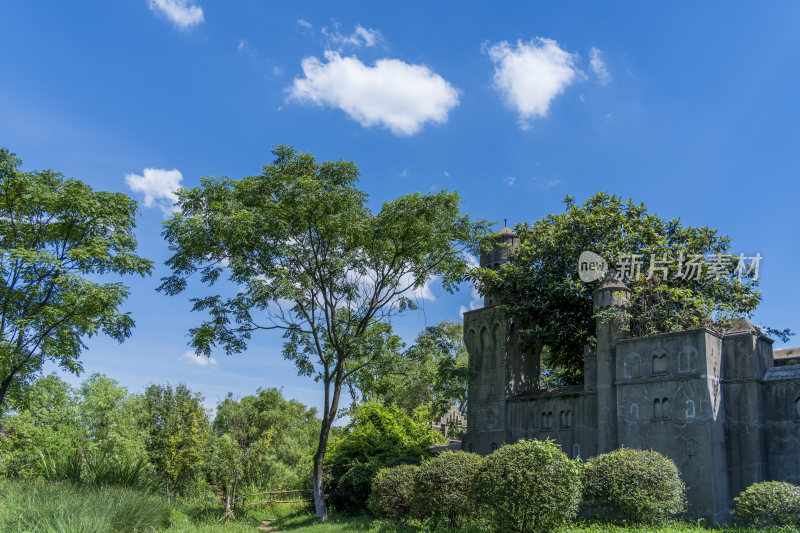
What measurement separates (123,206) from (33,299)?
4.93 m

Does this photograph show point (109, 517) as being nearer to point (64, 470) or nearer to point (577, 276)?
point (64, 470)

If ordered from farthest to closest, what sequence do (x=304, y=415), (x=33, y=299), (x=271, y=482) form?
(x=304, y=415), (x=271, y=482), (x=33, y=299)

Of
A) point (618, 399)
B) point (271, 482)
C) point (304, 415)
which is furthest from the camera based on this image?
point (304, 415)

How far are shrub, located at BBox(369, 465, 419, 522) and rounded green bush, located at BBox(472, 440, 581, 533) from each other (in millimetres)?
4170

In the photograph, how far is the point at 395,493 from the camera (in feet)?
58.1

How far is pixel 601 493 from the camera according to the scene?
14.7 m

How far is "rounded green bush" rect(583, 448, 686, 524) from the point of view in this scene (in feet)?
46.6

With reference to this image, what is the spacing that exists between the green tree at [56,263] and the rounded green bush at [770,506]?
826 inches

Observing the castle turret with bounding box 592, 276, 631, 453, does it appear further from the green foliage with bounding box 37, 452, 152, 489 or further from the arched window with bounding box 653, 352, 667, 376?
the green foliage with bounding box 37, 452, 152, 489

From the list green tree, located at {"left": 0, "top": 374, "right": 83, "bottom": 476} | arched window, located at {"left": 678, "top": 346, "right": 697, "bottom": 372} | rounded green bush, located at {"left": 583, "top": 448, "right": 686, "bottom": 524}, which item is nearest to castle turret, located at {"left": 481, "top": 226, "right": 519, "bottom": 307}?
arched window, located at {"left": 678, "top": 346, "right": 697, "bottom": 372}

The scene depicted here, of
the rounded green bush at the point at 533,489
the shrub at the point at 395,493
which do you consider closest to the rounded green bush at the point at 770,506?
the rounded green bush at the point at 533,489

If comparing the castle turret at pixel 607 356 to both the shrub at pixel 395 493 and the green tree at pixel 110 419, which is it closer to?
the shrub at pixel 395 493

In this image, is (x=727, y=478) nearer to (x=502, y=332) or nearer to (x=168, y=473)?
(x=502, y=332)

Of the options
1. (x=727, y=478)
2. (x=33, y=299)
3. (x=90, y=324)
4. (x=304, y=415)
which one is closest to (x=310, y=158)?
(x=90, y=324)
